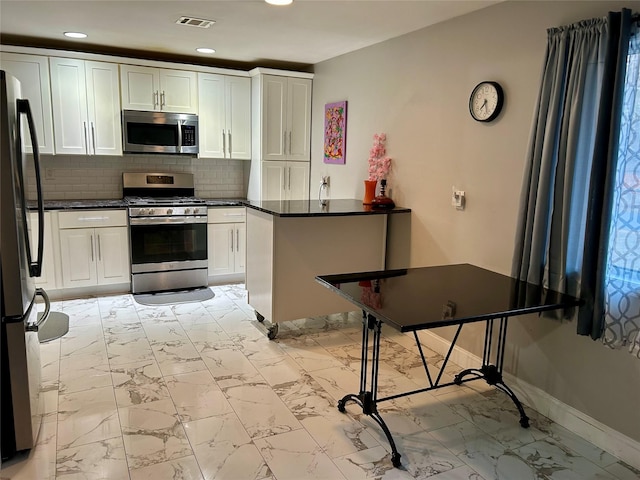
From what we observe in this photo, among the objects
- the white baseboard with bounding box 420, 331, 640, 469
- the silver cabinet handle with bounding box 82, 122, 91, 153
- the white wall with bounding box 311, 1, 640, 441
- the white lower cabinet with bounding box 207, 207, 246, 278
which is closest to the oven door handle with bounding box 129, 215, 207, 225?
the white lower cabinet with bounding box 207, 207, 246, 278

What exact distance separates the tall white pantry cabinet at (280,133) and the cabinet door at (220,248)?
0.53 m

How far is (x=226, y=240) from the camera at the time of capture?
5.12m

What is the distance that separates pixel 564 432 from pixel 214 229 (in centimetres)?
363

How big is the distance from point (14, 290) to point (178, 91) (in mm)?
3326

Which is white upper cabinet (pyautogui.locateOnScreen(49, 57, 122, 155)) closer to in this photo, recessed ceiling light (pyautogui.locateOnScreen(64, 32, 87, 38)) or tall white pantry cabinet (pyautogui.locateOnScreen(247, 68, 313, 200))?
recessed ceiling light (pyautogui.locateOnScreen(64, 32, 87, 38))

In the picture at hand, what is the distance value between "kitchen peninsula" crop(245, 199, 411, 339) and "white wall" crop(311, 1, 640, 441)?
0.38 metres

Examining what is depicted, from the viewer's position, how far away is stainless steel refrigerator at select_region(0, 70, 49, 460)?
6.67ft

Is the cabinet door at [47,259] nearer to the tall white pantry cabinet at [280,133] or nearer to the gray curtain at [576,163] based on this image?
the tall white pantry cabinet at [280,133]

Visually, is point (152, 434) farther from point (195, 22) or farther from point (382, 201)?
point (195, 22)

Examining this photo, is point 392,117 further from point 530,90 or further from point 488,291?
point 488,291

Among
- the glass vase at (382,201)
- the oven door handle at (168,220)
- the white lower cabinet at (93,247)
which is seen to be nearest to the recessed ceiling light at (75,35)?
the white lower cabinet at (93,247)

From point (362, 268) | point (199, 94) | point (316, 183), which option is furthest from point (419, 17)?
point (199, 94)

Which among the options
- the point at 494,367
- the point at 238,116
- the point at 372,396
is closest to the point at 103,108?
the point at 238,116

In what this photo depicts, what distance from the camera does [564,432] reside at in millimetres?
2602
